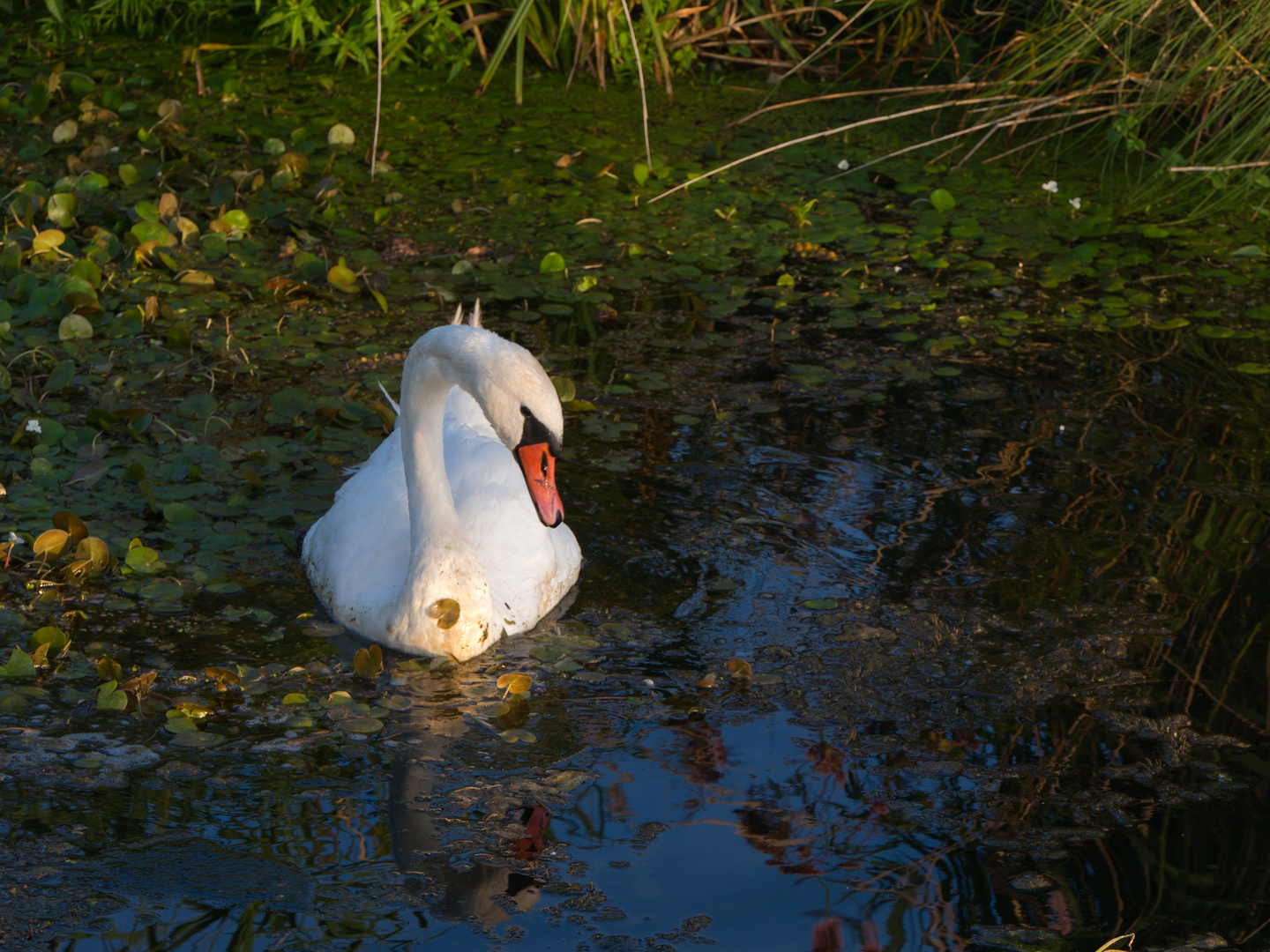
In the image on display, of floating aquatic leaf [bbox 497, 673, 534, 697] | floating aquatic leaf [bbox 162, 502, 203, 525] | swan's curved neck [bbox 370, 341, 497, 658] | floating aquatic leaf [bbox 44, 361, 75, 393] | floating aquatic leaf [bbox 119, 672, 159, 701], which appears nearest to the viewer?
floating aquatic leaf [bbox 119, 672, 159, 701]

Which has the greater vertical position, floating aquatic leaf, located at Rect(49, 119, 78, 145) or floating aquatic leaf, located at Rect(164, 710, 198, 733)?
floating aquatic leaf, located at Rect(49, 119, 78, 145)

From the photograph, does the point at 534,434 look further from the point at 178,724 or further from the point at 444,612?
the point at 178,724

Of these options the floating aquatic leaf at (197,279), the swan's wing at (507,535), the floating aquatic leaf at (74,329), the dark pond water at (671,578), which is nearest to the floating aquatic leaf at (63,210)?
the dark pond water at (671,578)

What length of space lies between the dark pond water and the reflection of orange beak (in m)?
0.60

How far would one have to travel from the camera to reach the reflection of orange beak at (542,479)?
3.64 meters

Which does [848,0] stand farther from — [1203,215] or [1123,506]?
[1123,506]

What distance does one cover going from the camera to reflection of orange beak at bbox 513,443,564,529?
3637 mm

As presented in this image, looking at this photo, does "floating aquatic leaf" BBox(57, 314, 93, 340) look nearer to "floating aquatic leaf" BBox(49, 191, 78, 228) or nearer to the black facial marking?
"floating aquatic leaf" BBox(49, 191, 78, 228)

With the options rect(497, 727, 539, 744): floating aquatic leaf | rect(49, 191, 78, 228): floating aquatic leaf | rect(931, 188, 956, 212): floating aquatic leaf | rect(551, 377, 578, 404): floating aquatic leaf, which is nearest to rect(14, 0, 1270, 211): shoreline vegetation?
rect(931, 188, 956, 212): floating aquatic leaf

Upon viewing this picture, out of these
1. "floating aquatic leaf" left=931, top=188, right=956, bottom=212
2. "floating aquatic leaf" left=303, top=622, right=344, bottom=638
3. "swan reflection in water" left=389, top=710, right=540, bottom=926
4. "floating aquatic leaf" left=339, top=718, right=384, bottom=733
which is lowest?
"swan reflection in water" left=389, top=710, right=540, bottom=926

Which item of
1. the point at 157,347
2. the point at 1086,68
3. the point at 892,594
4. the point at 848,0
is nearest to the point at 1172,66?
the point at 1086,68

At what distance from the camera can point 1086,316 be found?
6375mm

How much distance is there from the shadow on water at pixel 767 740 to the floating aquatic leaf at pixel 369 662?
0.06 meters

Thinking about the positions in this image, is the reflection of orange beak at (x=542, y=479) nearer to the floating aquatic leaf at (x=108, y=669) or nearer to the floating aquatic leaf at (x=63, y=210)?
the floating aquatic leaf at (x=108, y=669)
